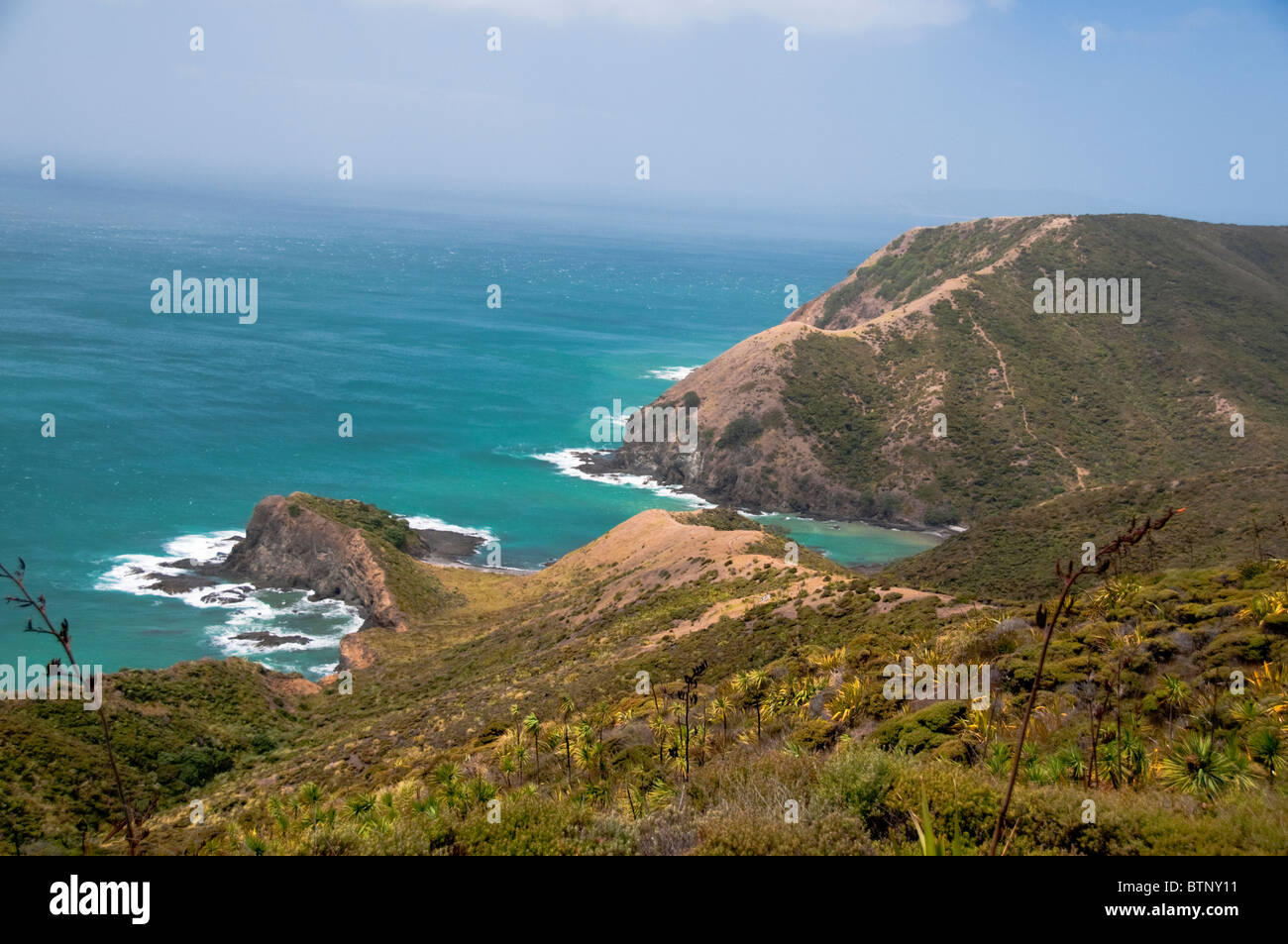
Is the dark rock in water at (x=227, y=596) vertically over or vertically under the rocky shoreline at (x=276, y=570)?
under

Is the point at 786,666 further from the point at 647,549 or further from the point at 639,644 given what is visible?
the point at 647,549

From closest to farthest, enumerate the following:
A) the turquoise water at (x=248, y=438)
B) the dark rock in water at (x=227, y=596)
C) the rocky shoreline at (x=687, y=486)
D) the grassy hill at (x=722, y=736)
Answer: the grassy hill at (x=722, y=736) < the turquoise water at (x=248, y=438) < the dark rock in water at (x=227, y=596) < the rocky shoreline at (x=687, y=486)

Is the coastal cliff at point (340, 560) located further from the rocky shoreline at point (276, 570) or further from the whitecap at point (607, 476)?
the whitecap at point (607, 476)

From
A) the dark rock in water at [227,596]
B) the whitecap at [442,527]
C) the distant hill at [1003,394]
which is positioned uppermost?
the distant hill at [1003,394]

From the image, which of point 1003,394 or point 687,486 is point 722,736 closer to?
point 687,486

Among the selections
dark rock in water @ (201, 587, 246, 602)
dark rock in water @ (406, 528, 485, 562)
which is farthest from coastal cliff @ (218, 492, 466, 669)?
dark rock in water @ (406, 528, 485, 562)

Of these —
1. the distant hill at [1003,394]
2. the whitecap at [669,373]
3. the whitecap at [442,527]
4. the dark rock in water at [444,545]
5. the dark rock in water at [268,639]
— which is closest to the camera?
the dark rock in water at [268,639]

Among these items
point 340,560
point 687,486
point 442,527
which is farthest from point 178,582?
point 687,486

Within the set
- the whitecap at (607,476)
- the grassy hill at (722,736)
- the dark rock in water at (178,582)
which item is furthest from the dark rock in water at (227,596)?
the whitecap at (607,476)
